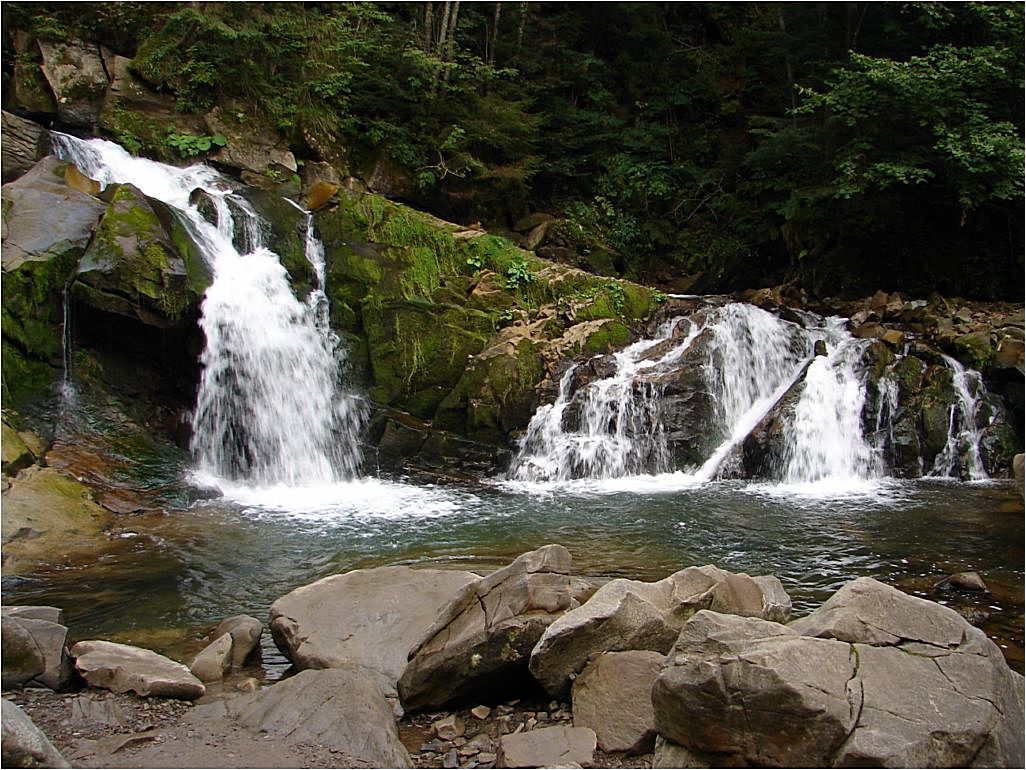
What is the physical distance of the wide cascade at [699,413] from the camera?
473 inches

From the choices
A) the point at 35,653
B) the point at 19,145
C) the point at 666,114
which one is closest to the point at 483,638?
the point at 35,653

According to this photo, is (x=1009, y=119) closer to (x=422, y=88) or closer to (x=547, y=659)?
(x=422, y=88)

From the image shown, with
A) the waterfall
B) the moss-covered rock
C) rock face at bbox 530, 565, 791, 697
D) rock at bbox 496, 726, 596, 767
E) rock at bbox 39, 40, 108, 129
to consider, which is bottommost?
rock at bbox 496, 726, 596, 767

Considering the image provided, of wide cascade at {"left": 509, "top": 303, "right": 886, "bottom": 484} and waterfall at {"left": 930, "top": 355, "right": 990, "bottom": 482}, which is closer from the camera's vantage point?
waterfall at {"left": 930, "top": 355, "right": 990, "bottom": 482}

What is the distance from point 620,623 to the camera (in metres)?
4.64

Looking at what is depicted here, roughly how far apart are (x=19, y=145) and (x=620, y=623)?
528 inches

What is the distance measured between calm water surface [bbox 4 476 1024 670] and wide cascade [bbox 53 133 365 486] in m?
0.74

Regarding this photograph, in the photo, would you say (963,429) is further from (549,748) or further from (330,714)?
(330,714)

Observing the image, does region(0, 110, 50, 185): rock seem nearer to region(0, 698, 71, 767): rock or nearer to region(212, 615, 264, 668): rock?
region(212, 615, 264, 668): rock

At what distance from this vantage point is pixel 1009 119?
14344 mm

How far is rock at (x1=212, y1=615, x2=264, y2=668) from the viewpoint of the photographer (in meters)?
5.54

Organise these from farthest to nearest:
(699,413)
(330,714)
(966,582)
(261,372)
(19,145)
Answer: (19,145) → (699,413) → (261,372) → (966,582) → (330,714)

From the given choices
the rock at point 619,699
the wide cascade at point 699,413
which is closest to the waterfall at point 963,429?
the wide cascade at point 699,413

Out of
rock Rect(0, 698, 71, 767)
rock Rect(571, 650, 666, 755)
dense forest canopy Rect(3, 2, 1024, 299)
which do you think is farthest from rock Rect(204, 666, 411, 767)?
dense forest canopy Rect(3, 2, 1024, 299)
